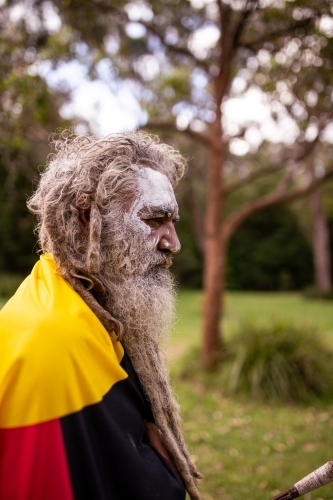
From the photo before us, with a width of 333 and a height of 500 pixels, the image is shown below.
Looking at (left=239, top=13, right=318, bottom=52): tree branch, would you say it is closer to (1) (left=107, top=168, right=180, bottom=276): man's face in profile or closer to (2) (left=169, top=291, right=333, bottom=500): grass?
(2) (left=169, top=291, right=333, bottom=500): grass

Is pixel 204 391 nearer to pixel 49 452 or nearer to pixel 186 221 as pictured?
pixel 49 452

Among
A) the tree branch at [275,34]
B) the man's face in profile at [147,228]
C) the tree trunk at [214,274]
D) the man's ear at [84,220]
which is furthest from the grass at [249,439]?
the tree branch at [275,34]

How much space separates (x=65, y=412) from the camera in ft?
4.48

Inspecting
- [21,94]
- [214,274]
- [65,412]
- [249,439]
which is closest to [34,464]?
[65,412]

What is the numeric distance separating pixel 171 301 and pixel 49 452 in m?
0.79

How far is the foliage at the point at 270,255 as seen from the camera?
2678cm

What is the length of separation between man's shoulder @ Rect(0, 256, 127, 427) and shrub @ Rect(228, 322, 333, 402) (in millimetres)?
5260

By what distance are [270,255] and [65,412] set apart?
26446mm

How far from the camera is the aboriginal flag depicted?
133cm

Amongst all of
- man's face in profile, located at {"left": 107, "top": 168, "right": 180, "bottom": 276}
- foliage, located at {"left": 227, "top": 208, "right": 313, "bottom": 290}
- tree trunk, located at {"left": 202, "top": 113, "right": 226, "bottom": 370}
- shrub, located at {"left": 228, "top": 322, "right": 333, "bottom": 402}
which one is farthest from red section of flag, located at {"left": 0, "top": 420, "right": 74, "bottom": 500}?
foliage, located at {"left": 227, "top": 208, "right": 313, "bottom": 290}

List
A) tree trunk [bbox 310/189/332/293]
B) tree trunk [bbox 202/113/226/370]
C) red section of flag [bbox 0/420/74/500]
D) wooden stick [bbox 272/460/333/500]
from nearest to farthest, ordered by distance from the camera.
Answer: red section of flag [bbox 0/420/74/500], wooden stick [bbox 272/460/333/500], tree trunk [bbox 202/113/226/370], tree trunk [bbox 310/189/332/293]

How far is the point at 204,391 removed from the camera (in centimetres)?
675

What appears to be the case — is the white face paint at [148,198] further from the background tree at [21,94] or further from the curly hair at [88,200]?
the background tree at [21,94]

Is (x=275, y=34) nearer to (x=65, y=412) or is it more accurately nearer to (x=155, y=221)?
(x=155, y=221)
